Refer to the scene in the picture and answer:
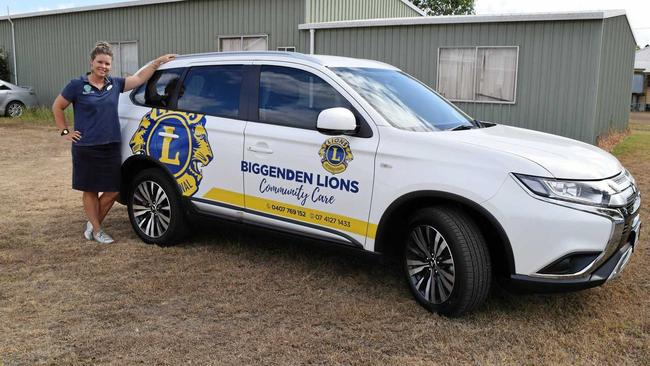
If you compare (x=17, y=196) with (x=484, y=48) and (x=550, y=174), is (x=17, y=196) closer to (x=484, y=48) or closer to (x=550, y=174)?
(x=550, y=174)

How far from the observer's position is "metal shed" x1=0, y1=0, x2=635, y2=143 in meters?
11.8

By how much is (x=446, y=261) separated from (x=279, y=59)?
2.04 m

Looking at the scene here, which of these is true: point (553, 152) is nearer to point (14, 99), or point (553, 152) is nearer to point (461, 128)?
point (461, 128)

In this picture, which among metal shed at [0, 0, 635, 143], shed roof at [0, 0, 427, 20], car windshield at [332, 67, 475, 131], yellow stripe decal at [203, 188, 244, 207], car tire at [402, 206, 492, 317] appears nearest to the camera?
car tire at [402, 206, 492, 317]

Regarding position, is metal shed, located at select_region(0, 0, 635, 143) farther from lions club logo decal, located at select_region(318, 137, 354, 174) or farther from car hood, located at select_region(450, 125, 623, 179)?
lions club logo decal, located at select_region(318, 137, 354, 174)

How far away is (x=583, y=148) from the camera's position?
13.8 feet

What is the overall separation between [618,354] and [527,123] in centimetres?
952

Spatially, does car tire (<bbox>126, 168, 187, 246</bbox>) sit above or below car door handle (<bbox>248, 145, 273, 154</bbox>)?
below

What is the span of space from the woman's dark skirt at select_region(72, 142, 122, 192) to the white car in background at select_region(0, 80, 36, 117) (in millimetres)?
15224

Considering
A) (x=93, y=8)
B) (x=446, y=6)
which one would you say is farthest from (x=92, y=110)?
(x=446, y=6)

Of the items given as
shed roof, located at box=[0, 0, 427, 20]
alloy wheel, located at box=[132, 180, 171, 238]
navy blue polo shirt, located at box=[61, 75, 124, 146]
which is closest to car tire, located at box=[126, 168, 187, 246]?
alloy wheel, located at box=[132, 180, 171, 238]

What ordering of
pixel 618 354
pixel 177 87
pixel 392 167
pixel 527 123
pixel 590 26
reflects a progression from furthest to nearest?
1. pixel 527 123
2. pixel 590 26
3. pixel 177 87
4. pixel 392 167
5. pixel 618 354

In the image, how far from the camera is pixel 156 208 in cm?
539

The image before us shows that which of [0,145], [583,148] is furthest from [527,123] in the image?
[0,145]
